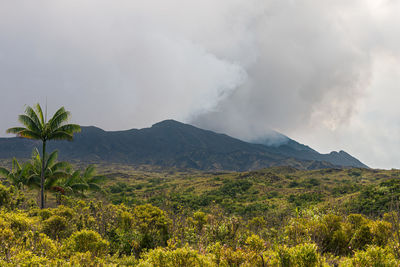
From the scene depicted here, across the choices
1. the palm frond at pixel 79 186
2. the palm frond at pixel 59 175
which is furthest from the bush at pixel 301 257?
the palm frond at pixel 79 186

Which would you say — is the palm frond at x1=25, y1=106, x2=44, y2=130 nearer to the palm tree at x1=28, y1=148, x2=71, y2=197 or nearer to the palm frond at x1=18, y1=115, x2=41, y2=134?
the palm frond at x1=18, y1=115, x2=41, y2=134

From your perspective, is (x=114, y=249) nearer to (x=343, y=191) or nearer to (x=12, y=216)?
(x=12, y=216)

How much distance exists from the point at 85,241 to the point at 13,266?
9.34ft

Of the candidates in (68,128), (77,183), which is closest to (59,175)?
(68,128)

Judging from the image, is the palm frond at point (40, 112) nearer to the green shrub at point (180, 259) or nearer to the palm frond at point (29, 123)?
the palm frond at point (29, 123)

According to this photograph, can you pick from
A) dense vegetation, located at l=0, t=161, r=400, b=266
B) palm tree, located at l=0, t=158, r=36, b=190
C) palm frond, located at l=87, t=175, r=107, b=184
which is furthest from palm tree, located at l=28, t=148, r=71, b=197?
palm frond, located at l=87, t=175, r=107, b=184

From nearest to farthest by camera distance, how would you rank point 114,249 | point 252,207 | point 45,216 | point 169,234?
point 114,249 → point 45,216 → point 169,234 → point 252,207

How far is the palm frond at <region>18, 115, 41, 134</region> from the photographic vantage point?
16055 mm

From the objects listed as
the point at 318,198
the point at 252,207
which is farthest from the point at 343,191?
the point at 252,207

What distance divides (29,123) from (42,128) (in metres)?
0.81

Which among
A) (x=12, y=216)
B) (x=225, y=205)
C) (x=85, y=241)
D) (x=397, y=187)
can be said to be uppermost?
(x=12, y=216)

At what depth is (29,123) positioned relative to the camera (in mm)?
16375

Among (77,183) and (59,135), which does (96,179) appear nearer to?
(77,183)

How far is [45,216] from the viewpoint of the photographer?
1316 centimetres
